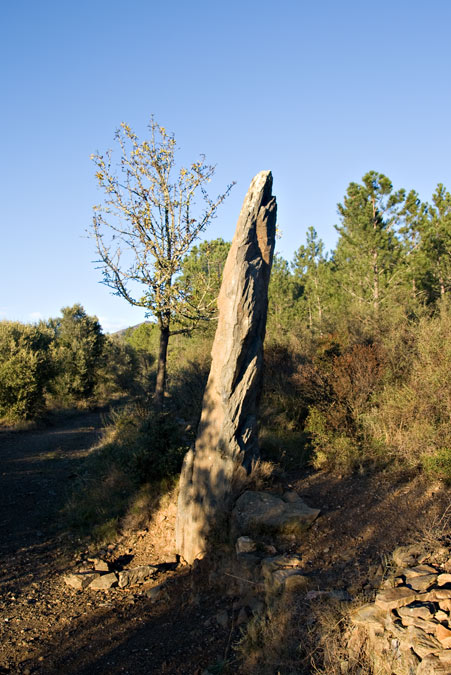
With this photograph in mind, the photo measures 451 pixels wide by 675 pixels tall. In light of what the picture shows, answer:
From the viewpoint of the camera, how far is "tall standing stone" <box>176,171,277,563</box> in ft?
23.8

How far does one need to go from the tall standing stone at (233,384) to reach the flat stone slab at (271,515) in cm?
37

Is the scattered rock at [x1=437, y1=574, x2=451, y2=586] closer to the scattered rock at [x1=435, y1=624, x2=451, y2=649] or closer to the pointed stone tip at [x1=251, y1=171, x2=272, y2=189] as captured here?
the scattered rock at [x1=435, y1=624, x2=451, y2=649]

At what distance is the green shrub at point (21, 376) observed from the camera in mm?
19562

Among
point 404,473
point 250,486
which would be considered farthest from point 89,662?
point 404,473

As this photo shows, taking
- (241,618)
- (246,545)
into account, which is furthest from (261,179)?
(241,618)

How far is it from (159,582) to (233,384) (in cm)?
309

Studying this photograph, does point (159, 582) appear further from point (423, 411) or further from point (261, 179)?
point (261, 179)

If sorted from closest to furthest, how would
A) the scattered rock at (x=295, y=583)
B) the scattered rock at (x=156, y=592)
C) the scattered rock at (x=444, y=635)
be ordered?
the scattered rock at (x=444, y=635)
the scattered rock at (x=295, y=583)
the scattered rock at (x=156, y=592)

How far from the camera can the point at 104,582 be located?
7.17 m

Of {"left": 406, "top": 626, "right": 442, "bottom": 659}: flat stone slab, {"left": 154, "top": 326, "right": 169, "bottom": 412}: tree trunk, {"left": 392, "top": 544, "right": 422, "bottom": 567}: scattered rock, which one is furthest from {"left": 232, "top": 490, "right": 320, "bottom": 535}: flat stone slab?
{"left": 154, "top": 326, "right": 169, "bottom": 412}: tree trunk

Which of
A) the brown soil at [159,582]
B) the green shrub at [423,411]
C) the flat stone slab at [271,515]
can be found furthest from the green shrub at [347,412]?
the flat stone slab at [271,515]

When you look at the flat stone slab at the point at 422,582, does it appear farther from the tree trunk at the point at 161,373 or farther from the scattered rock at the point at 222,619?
the tree trunk at the point at 161,373

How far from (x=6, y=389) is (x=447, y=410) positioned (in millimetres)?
17243

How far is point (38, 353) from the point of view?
21.6 meters
